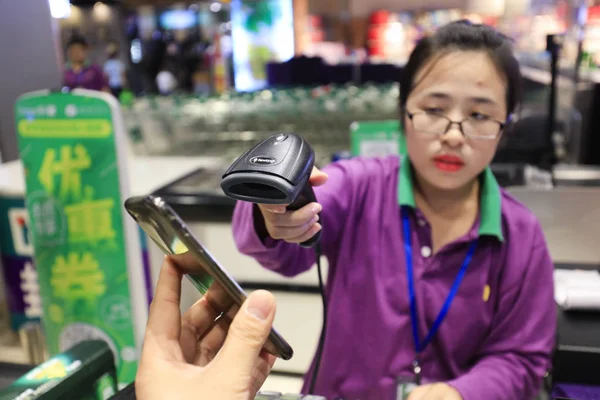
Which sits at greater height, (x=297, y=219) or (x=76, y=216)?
(x=297, y=219)

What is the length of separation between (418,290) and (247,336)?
1.74ft

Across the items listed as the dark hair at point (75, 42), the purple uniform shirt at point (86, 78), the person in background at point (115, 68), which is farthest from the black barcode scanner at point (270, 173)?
the person in background at point (115, 68)

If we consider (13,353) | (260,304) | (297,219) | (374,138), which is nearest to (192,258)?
(260,304)

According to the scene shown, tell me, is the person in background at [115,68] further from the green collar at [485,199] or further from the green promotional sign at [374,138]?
the green collar at [485,199]

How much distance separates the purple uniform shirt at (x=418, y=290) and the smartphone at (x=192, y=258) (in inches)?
13.0

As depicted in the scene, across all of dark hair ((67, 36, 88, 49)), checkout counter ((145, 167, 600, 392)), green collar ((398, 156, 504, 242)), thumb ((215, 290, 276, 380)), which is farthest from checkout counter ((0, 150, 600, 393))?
dark hair ((67, 36, 88, 49))

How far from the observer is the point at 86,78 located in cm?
303

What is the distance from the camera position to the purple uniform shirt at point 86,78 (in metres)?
2.94

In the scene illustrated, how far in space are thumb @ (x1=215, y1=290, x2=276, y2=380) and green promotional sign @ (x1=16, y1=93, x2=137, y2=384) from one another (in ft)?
4.25

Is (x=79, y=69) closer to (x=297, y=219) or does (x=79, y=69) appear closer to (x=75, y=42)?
(x=75, y=42)

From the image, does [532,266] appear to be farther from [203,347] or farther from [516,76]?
[203,347]

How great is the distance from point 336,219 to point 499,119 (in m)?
0.30

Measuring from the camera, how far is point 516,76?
2.71ft

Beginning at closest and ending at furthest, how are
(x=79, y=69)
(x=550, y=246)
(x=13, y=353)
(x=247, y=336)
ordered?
(x=247, y=336) < (x=550, y=246) < (x=13, y=353) < (x=79, y=69)
